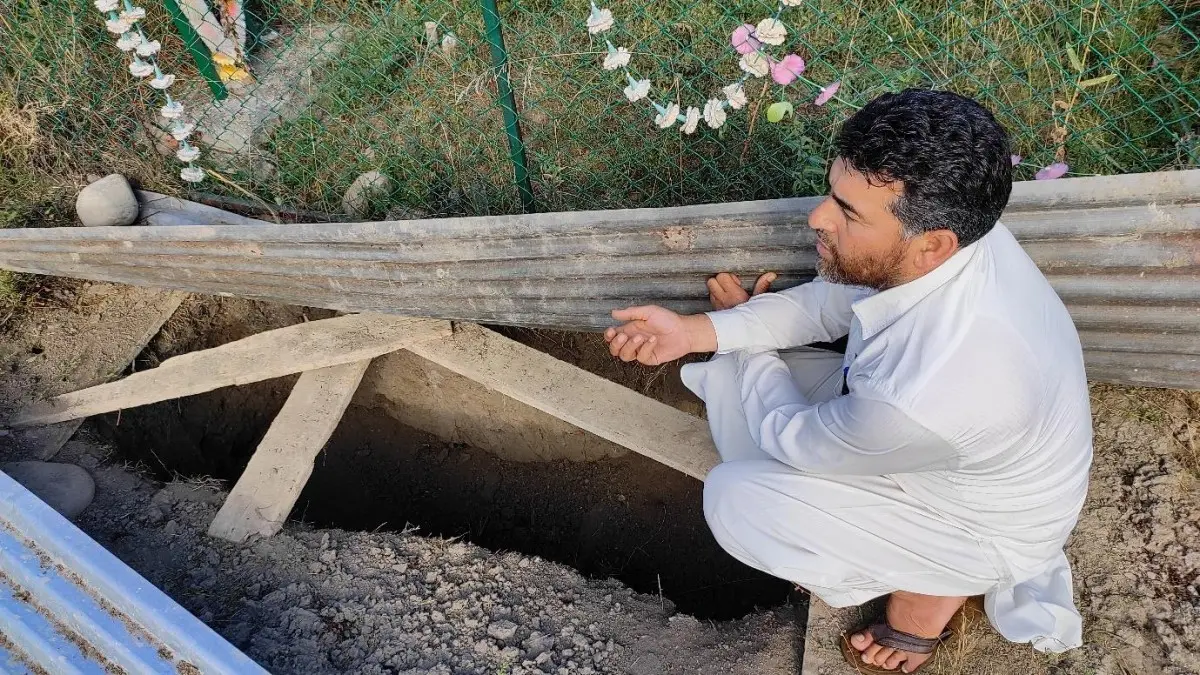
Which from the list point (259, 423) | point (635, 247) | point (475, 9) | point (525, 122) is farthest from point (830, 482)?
point (259, 423)

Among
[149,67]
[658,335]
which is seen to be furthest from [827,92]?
[149,67]

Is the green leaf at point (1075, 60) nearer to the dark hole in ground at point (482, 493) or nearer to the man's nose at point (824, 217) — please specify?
the man's nose at point (824, 217)

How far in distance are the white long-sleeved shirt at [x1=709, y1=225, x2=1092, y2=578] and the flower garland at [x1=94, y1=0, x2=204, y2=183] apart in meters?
2.57

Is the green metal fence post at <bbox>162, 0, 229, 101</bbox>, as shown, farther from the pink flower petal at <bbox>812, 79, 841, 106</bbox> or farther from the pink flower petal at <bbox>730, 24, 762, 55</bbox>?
the pink flower petal at <bbox>812, 79, 841, 106</bbox>

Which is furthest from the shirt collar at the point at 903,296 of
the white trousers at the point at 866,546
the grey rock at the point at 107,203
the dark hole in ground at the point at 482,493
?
the grey rock at the point at 107,203

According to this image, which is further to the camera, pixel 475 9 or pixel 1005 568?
pixel 475 9

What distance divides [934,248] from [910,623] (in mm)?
1070

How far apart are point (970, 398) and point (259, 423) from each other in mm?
3120

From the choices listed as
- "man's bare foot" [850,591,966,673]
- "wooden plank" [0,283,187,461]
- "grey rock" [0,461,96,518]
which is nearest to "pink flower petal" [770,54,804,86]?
"man's bare foot" [850,591,966,673]

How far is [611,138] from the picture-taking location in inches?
126

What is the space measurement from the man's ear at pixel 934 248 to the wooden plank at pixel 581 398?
43.7 inches

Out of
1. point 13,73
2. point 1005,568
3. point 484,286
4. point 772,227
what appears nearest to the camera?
point 1005,568

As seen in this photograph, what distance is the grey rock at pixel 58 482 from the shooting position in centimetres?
291

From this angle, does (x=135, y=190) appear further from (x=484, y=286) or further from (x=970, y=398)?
(x=970, y=398)
